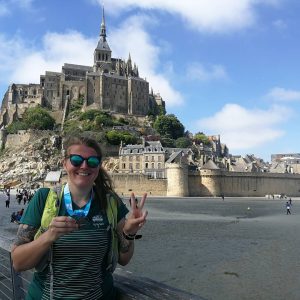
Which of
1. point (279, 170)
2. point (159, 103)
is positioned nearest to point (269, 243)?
point (279, 170)

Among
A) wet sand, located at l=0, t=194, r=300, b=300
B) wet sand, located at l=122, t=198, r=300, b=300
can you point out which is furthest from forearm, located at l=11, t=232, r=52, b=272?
wet sand, located at l=122, t=198, r=300, b=300

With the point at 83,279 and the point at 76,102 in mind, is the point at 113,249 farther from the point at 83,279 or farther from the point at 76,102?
the point at 76,102

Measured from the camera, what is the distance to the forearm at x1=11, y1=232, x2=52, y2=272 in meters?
2.56

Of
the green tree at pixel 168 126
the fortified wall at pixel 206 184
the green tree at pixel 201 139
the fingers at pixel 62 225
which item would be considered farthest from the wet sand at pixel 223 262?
the green tree at pixel 201 139

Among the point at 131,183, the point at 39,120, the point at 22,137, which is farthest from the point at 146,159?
the point at 22,137

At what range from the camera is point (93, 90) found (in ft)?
302

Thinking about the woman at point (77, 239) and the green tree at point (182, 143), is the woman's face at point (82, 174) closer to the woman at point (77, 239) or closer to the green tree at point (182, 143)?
the woman at point (77, 239)

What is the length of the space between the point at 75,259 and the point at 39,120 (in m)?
87.3

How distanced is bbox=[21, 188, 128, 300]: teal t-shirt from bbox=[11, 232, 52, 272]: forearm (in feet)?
0.41

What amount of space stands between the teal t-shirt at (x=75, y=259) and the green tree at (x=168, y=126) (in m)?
83.7

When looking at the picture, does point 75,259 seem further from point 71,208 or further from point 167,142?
point 167,142

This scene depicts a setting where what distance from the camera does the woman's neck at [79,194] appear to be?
287 centimetres

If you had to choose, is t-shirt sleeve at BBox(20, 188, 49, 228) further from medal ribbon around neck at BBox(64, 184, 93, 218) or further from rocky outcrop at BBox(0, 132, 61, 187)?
rocky outcrop at BBox(0, 132, 61, 187)

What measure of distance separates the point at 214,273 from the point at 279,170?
80506mm
